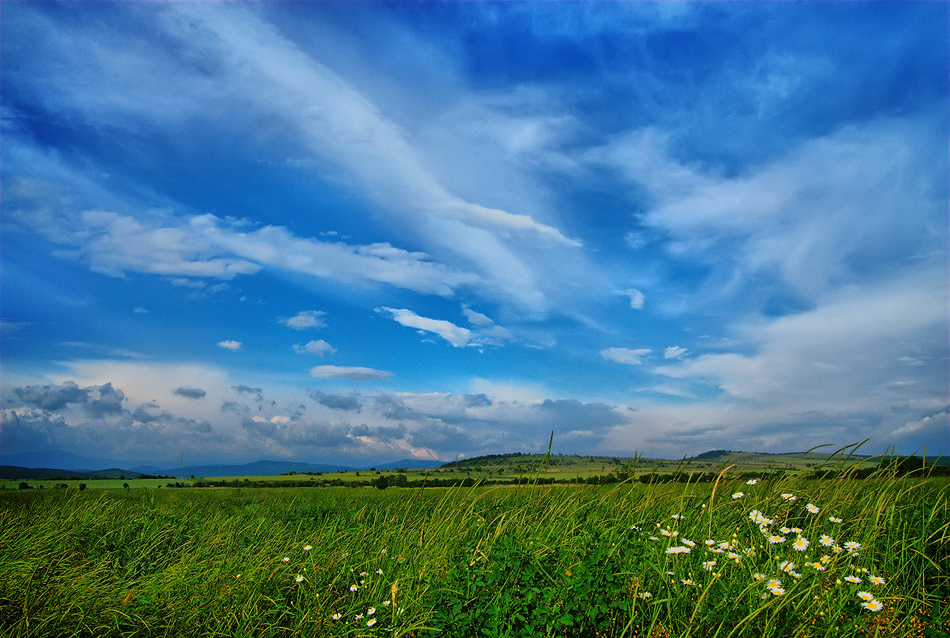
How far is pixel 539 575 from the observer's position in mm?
5051

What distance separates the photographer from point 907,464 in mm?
10516

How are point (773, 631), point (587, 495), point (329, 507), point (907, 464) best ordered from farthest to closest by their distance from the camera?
point (329, 507) < point (907, 464) < point (587, 495) < point (773, 631)

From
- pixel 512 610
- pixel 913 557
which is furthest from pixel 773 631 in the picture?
pixel 913 557

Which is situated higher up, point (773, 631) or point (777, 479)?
point (777, 479)

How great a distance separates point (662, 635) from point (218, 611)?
4.35m

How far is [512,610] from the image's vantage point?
439 cm

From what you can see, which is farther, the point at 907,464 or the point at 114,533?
the point at 907,464

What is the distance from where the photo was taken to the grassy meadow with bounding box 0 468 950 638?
4.29 meters

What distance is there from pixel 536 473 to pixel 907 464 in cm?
803

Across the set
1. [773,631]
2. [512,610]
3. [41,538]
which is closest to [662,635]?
[773,631]

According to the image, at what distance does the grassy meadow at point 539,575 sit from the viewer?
4285mm

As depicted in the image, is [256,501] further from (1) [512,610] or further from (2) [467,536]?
(1) [512,610]

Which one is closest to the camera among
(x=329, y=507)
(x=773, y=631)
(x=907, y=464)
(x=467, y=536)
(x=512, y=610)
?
(x=773, y=631)

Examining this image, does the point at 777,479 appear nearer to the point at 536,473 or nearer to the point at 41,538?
the point at 536,473
